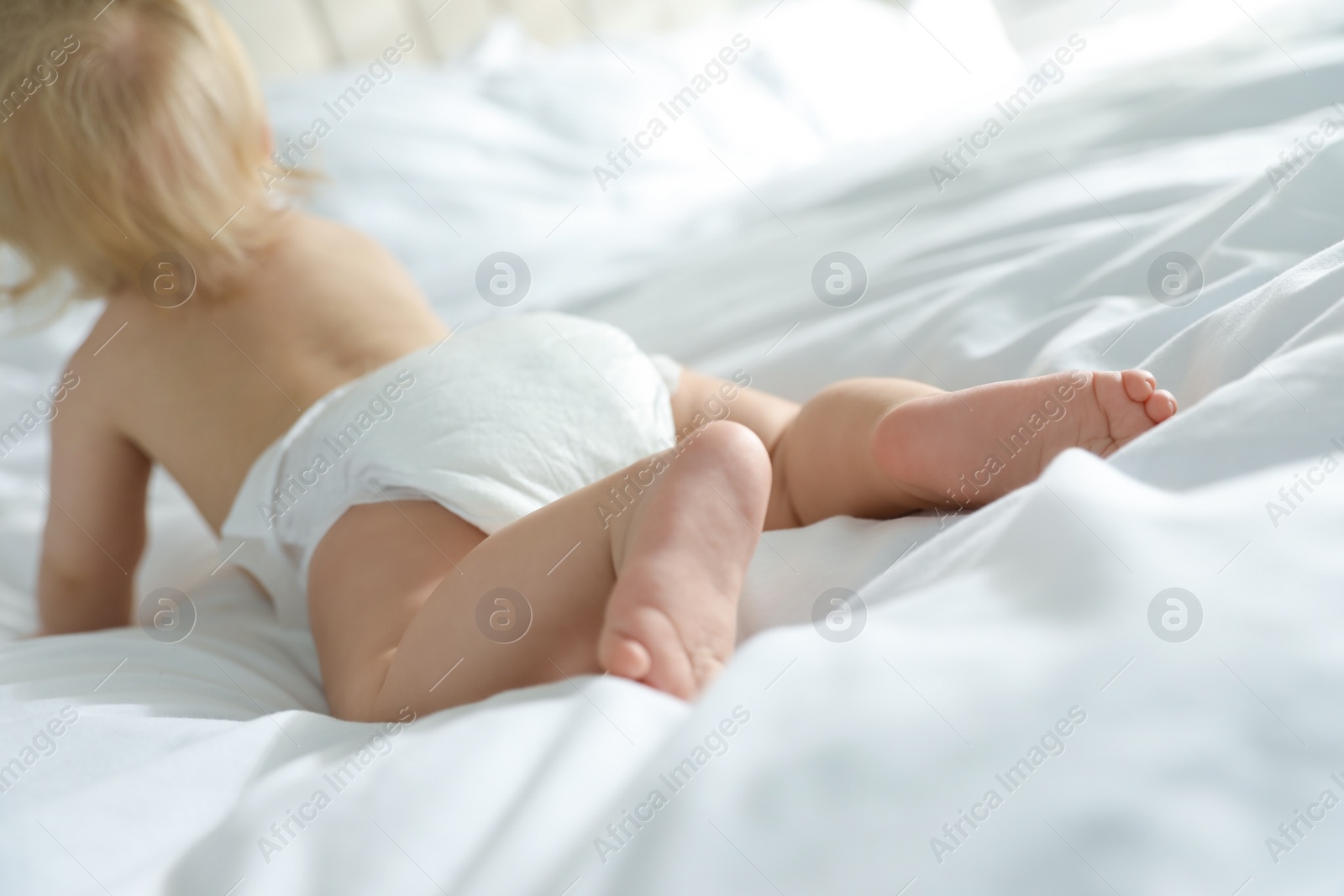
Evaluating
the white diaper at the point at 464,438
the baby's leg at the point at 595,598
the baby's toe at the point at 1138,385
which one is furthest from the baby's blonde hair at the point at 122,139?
the baby's toe at the point at 1138,385

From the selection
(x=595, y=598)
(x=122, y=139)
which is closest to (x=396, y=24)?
(x=122, y=139)

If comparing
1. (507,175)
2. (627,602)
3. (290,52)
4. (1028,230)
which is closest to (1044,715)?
(627,602)

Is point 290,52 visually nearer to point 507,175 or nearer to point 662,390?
point 507,175

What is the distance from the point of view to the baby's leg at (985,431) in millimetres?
645

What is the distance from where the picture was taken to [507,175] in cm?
167

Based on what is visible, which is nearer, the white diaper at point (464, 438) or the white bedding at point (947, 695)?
the white bedding at point (947, 695)

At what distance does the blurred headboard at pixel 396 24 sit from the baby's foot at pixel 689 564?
1.72m

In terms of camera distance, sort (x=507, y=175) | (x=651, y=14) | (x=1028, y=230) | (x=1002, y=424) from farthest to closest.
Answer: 1. (x=651, y=14)
2. (x=507, y=175)
3. (x=1028, y=230)
4. (x=1002, y=424)

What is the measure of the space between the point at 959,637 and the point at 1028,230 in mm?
774

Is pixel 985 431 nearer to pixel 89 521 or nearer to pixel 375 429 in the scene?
pixel 375 429

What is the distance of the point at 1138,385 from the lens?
0.64 metres

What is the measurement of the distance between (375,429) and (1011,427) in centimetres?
50

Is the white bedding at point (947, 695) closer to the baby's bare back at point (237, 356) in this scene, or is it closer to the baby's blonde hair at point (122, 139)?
the baby's bare back at point (237, 356)

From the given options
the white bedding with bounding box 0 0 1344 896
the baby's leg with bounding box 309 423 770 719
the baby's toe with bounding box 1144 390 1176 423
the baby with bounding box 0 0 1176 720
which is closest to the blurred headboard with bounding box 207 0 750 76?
the baby with bounding box 0 0 1176 720
